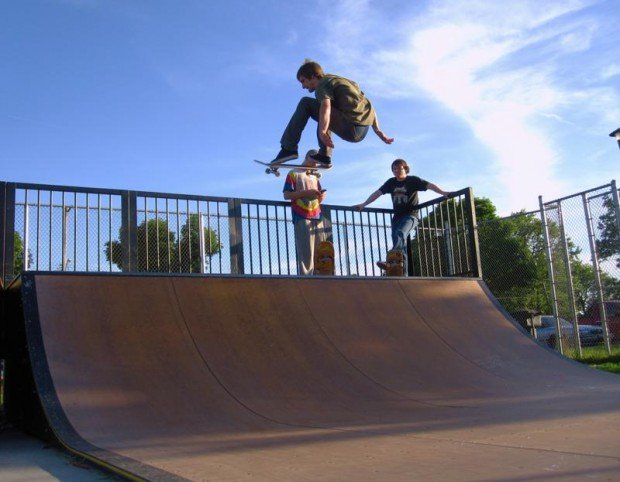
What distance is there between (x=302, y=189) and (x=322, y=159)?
5.29 ft

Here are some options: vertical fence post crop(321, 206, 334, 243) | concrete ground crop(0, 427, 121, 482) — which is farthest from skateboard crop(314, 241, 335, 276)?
concrete ground crop(0, 427, 121, 482)

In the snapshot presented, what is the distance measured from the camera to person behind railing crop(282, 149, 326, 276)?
7551mm

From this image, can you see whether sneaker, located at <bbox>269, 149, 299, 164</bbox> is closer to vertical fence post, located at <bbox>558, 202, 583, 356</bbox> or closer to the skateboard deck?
the skateboard deck

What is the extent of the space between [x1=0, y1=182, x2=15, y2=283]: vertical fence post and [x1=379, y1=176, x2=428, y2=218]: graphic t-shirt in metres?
5.08

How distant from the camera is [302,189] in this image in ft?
24.7

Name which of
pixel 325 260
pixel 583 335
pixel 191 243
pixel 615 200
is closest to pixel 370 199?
pixel 325 260

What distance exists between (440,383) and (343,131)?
256 cm

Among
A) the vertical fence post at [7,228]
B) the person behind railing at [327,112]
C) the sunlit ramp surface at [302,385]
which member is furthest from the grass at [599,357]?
the vertical fence post at [7,228]

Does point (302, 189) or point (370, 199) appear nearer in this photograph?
point (302, 189)

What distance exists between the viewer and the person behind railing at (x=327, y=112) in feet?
17.6

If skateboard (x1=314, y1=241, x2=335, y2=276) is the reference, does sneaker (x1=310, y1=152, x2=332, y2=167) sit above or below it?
above

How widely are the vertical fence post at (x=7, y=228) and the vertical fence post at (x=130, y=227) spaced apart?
116 centimetres

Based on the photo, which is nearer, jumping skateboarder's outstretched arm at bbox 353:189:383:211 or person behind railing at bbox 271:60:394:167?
person behind railing at bbox 271:60:394:167

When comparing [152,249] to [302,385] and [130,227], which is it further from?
[302,385]
